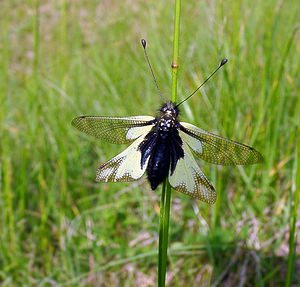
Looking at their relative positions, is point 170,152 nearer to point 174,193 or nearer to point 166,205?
point 166,205

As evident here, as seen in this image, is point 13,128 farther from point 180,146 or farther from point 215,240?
point 180,146

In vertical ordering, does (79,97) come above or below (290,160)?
A: above

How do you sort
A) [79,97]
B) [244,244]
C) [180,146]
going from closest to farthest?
[180,146]
[244,244]
[79,97]

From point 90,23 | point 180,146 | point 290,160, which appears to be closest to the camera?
point 180,146

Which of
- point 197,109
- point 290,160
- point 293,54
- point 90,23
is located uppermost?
point 90,23

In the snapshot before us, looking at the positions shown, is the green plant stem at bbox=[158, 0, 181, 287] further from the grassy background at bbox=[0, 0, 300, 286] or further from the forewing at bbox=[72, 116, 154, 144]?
the grassy background at bbox=[0, 0, 300, 286]

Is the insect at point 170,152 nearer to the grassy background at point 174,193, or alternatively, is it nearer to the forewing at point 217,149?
the forewing at point 217,149

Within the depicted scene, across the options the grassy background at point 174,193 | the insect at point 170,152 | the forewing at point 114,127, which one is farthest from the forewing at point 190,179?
the grassy background at point 174,193

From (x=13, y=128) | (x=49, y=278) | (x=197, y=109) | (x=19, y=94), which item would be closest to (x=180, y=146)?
(x=49, y=278)

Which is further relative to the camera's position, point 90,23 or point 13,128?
point 90,23
